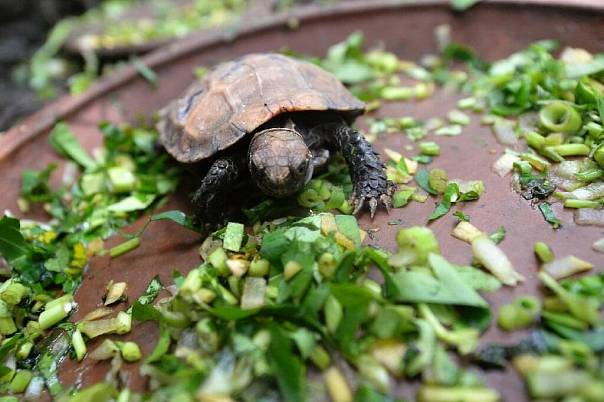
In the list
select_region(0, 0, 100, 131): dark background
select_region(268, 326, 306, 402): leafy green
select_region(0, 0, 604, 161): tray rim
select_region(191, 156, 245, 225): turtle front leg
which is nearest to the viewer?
select_region(268, 326, 306, 402): leafy green

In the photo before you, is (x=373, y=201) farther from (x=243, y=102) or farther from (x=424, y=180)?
(x=243, y=102)

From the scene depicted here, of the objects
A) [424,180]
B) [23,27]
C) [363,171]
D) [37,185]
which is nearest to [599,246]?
[424,180]

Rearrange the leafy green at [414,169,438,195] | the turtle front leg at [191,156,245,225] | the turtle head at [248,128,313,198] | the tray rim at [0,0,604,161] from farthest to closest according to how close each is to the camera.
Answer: the tray rim at [0,0,604,161]
the turtle front leg at [191,156,245,225]
the leafy green at [414,169,438,195]
the turtle head at [248,128,313,198]

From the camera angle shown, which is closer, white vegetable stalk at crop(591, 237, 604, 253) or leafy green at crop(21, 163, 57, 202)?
white vegetable stalk at crop(591, 237, 604, 253)

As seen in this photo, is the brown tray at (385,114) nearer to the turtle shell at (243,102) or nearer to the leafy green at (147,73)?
the leafy green at (147,73)

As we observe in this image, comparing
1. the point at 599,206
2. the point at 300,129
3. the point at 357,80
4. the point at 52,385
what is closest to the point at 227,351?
the point at 52,385

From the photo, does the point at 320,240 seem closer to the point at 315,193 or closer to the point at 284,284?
the point at 284,284

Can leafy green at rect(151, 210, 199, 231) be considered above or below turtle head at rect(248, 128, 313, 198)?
below

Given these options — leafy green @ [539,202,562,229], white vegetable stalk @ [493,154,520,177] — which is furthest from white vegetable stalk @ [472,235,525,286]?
white vegetable stalk @ [493,154,520,177]

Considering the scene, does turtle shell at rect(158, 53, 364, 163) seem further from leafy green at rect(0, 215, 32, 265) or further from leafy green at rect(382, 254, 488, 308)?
leafy green at rect(382, 254, 488, 308)
